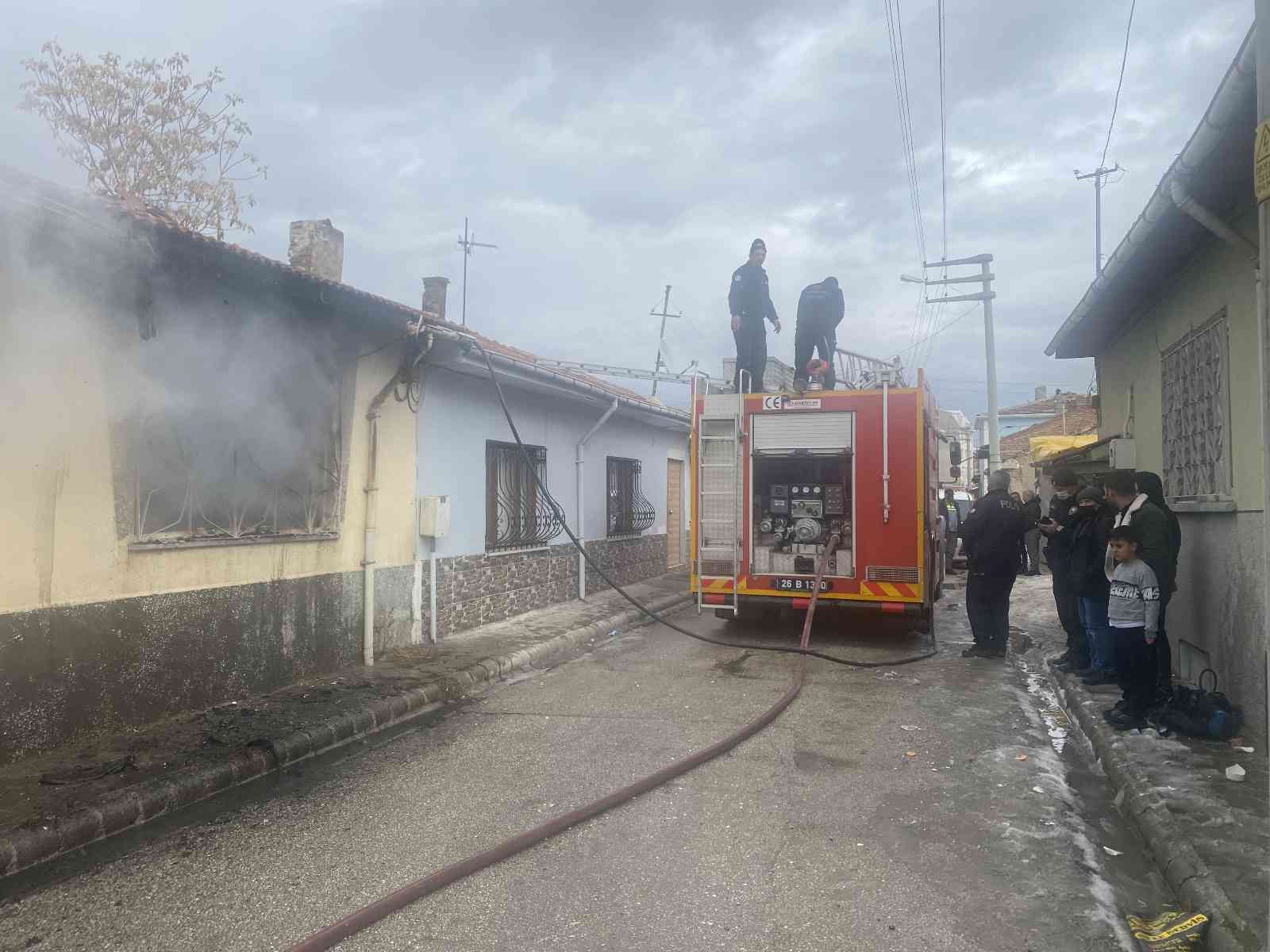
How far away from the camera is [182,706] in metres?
5.66

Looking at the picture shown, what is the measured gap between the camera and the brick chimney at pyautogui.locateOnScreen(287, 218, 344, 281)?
8914 mm

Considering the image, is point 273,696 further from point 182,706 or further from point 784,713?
point 784,713

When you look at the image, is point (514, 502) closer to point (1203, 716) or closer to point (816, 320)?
point (816, 320)

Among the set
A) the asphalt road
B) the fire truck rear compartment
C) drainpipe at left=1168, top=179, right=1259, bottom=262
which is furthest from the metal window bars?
drainpipe at left=1168, top=179, right=1259, bottom=262

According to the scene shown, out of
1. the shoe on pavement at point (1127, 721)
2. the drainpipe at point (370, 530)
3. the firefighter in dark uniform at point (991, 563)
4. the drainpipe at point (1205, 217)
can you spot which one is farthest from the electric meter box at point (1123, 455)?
the drainpipe at point (370, 530)

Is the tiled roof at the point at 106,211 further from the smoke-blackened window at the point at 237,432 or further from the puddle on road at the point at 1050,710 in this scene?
the puddle on road at the point at 1050,710

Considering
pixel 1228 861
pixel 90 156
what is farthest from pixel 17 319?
pixel 90 156

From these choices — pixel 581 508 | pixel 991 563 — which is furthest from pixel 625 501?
pixel 991 563

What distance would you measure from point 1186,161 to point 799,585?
18.2 feet

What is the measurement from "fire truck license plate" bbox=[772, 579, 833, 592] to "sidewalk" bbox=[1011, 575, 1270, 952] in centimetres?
310

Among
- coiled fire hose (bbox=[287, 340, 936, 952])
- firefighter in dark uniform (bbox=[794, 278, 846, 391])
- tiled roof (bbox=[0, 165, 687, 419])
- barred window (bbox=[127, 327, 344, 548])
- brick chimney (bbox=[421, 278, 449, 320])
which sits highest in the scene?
brick chimney (bbox=[421, 278, 449, 320])

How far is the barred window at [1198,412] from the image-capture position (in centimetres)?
562

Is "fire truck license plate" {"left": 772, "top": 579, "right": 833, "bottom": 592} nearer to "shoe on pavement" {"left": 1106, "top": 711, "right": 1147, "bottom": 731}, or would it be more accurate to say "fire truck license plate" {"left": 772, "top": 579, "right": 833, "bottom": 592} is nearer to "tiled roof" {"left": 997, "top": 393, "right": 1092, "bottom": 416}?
"shoe on pavement" {"left": 1106, "top": 711, "right": 1147, "bottom": 731}

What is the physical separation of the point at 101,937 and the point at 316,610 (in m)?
3.96
